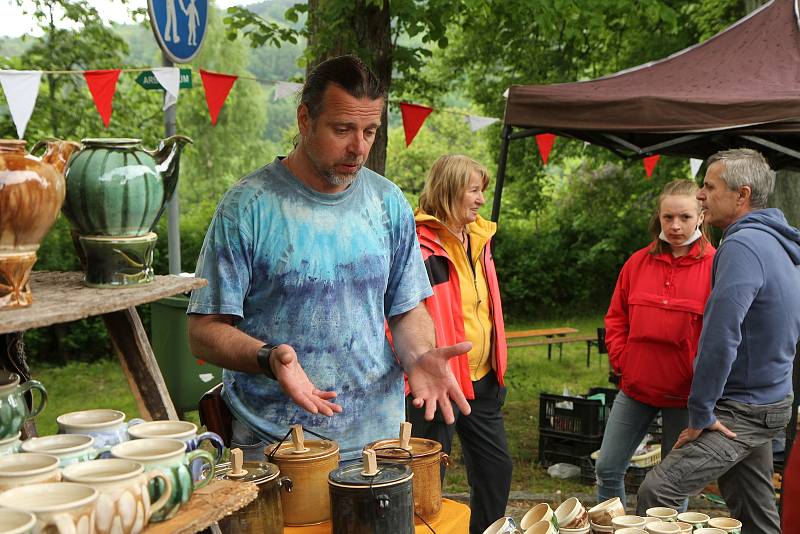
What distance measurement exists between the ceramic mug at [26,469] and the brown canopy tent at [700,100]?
4562mm

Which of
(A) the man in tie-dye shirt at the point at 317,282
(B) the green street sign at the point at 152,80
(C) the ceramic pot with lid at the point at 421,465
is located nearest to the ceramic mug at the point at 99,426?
(A) the man in tie-dye shirt at the point at 317,282

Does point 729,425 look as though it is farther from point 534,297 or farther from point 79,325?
point 534,297

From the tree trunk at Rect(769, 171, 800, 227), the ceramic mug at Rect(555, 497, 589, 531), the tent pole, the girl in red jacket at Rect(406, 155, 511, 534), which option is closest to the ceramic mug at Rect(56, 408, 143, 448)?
the ceramic mug at Rect(555, 497, 589, 531)

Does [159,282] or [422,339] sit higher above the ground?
[159,282]

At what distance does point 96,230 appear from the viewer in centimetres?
163

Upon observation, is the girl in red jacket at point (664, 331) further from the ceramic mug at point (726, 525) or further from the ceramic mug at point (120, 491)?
the ceramic mug at point (120, 491)

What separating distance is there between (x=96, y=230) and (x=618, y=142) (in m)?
4.95

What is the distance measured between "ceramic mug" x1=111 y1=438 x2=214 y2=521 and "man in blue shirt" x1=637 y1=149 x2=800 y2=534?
2291mm

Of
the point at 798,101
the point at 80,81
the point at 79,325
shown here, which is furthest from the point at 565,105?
the point at 80,81

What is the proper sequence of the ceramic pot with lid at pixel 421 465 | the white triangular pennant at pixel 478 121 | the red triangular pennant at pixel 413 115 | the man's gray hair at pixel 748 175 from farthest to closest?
the white triangular pennant at pixel 478 121, the red triangular pennant at pixel 413 115, the man's gray hair at pixel 748 175, the ceramic pot with lid at pixel 421 465

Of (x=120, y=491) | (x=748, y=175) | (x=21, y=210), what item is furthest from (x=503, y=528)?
(x=748, y=175)

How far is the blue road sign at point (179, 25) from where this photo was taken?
200 inches

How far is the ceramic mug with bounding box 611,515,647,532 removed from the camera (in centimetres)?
242

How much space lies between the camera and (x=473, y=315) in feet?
13.8
